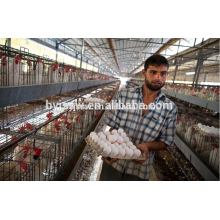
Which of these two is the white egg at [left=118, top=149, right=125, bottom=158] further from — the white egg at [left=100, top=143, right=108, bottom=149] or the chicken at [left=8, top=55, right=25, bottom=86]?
the chicken at [left=8, top=55, right=25, bottom=86]

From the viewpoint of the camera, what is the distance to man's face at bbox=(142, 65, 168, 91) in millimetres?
1156

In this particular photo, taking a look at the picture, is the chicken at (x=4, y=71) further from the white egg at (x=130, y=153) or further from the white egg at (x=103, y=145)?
the white egg at (x=130, y=153)

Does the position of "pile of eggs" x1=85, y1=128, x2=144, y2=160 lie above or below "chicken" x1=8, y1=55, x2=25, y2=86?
below

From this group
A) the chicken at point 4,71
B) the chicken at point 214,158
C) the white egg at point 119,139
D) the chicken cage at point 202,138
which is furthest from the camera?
the chicken cage at point 202,138

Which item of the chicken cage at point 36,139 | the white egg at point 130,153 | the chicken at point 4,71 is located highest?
the chicken at point 4,71

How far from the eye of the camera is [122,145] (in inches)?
48.9

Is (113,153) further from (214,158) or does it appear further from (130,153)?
(214,158)

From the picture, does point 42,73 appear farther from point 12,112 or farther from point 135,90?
point 135,90

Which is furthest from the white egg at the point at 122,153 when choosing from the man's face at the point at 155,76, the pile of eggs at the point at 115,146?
the man's face at the point at 155,76

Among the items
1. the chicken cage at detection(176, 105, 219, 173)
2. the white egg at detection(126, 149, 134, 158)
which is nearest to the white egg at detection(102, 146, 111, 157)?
the white egg at detection(126, 149, 134, 158)

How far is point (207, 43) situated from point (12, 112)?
16.3 feet

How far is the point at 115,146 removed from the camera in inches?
48.9

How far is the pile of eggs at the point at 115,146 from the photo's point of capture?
115cm
